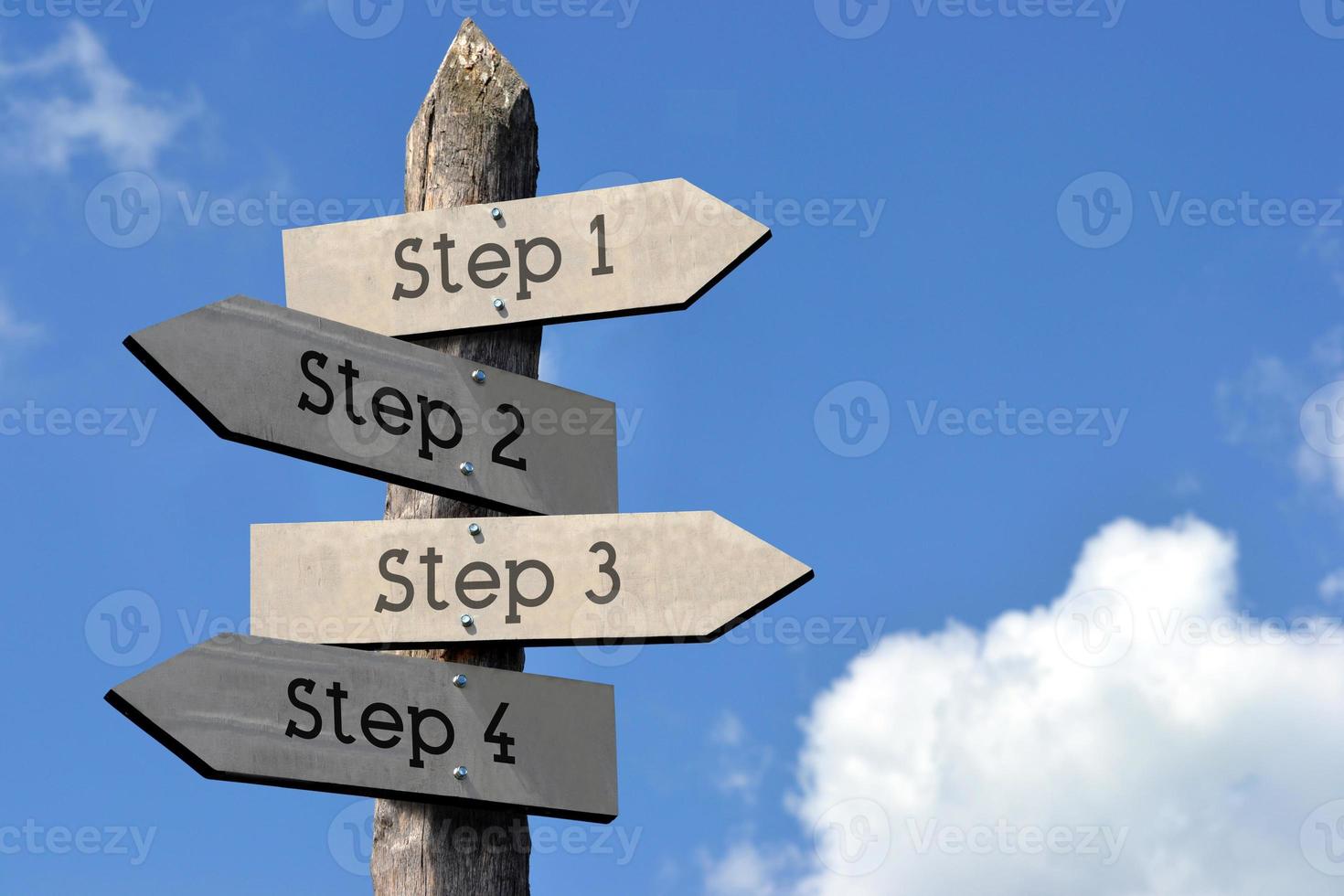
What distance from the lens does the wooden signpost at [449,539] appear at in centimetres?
357

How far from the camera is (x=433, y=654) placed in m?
4.00

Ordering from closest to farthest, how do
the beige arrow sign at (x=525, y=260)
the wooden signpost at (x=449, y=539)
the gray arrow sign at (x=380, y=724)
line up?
the gray arrow sign at (x=380, y=724) < the wooden signpost at (x=449, y=539) < the beige arrow sign at (x=525, y=260)

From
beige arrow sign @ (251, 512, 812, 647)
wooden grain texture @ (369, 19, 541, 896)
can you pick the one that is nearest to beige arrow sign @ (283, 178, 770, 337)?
wooden grain texture @ (369, 19, 541, 896)

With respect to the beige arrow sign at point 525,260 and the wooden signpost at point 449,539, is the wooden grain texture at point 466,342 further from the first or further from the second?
the beige arrow sign at point 525,260

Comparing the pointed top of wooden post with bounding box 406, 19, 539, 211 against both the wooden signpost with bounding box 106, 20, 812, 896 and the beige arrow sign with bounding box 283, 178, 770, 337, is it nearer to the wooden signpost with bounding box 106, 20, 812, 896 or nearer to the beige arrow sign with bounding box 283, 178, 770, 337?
the wooden signpost with bounding box 106, 20, 812, 896

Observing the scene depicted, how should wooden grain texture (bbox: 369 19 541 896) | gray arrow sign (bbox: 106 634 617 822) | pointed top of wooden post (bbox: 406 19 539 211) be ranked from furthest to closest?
pointed top of wooden post (bbox: 406 19 539 211) < wooden grain texture (bbox: 369 19 541 896) < gray arrow sign (bbox: 106 634 617 822)

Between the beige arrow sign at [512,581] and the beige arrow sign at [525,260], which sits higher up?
the beige arrow sign at [525,260]

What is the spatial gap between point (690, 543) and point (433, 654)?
30.1 inches

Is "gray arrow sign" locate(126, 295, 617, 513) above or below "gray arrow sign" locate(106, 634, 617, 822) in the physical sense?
above

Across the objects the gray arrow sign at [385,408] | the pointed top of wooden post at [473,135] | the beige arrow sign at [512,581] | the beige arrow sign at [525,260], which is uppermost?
the pointed top of wooden post at [473,135]

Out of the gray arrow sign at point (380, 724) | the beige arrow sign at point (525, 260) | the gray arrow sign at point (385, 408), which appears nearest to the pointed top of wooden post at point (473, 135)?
the beige arrow sign at point (525, 260)

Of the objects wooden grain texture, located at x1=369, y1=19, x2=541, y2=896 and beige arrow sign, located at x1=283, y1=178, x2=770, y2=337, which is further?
beige arrow sign, located at x1=283, y1=178, x2=770, y2=337

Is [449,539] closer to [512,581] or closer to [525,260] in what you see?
[512,581]

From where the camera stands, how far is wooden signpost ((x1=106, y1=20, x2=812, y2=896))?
357 centimetres
